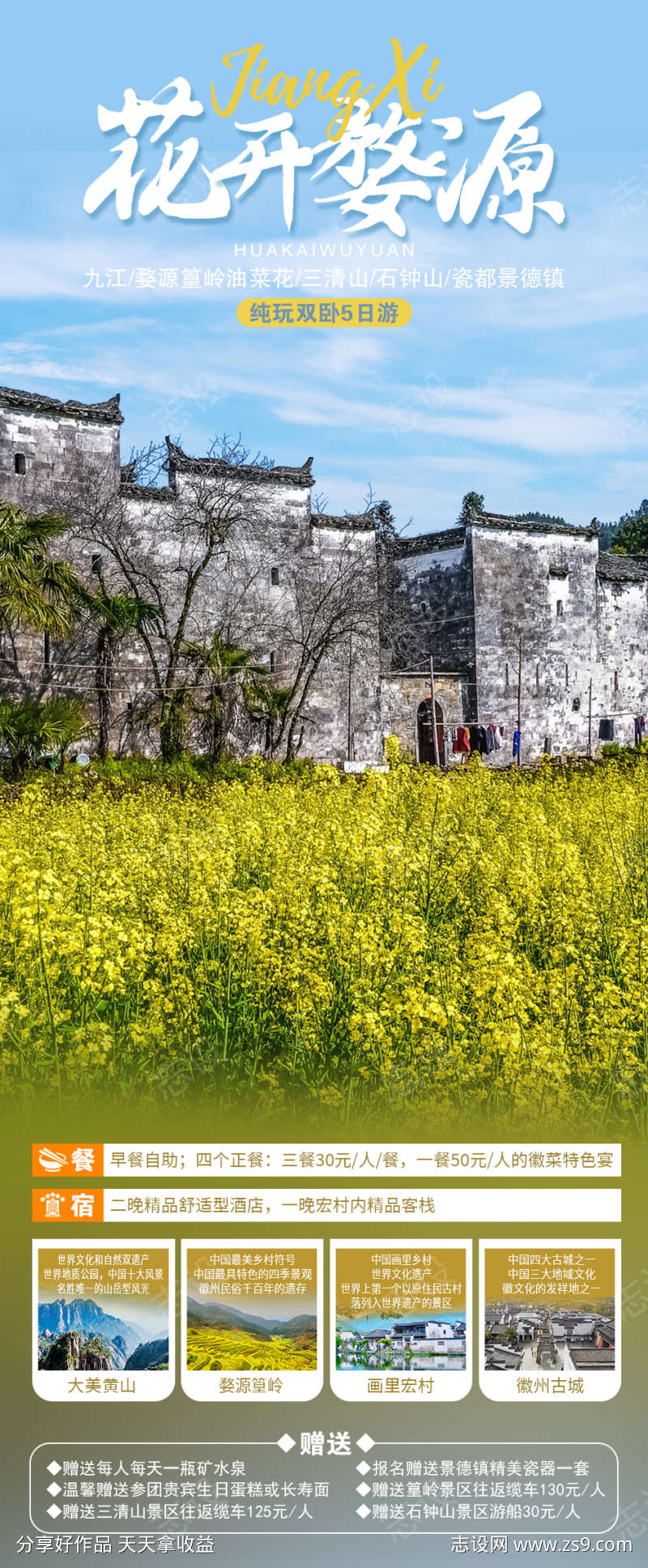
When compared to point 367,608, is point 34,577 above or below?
below

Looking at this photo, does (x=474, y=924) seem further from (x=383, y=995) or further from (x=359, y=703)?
(x=359, y=703)

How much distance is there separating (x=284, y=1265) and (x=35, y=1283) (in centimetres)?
68

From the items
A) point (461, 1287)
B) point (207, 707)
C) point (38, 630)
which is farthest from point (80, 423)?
→ point (461, 1287)

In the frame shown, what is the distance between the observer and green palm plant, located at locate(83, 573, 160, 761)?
17.8 metres

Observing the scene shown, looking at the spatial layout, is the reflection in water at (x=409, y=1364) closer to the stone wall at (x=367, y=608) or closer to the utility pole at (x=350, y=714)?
the stone wall at (x=367, y=608)

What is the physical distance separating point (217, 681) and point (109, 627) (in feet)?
6.04

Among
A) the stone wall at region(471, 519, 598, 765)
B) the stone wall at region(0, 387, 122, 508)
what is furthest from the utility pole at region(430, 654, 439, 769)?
the stone wall at region(0, 387, 122, 508)

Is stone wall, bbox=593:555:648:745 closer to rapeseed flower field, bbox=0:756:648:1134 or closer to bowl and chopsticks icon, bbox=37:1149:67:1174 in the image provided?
rapeseed flower field, bbox=0:756:648:1134

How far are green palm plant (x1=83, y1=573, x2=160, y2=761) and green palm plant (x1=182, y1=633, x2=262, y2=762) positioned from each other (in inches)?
34.3

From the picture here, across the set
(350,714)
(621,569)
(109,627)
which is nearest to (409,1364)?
(109,627)

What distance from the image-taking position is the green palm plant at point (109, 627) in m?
17.8

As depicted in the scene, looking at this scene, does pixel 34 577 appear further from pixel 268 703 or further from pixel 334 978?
pixel 334 978

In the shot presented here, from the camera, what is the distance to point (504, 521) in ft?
83.5

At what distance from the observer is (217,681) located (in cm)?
1862
